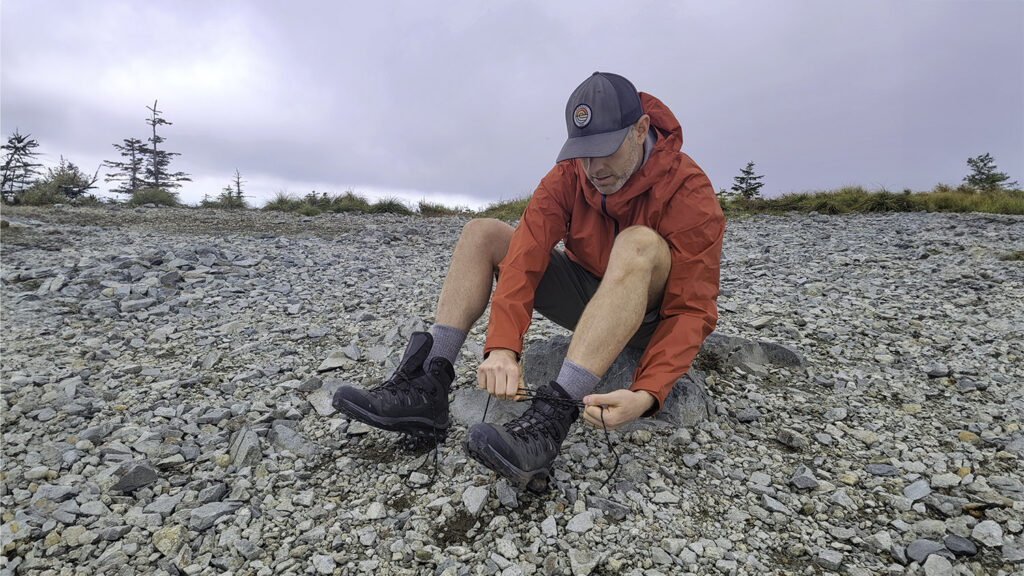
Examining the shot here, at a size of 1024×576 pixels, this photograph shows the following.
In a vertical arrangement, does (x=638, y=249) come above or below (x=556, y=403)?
above

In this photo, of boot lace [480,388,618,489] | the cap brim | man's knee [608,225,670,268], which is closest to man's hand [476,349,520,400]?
→ boot lace [480,388,618,489]

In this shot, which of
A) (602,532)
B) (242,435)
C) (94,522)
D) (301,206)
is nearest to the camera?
(602,532)

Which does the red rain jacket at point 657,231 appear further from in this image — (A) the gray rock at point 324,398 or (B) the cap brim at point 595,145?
(A) the gray rock at point 324,398

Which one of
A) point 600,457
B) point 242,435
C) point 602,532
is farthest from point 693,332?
point 242,435

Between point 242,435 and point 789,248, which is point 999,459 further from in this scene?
point 789,248

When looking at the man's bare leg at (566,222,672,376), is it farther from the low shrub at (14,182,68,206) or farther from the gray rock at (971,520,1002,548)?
the low shrub at (14,182,68,206)

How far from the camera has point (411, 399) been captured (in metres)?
3.00

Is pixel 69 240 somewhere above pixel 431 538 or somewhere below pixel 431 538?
above

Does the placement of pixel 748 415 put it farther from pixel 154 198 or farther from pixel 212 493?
pixel 154 198

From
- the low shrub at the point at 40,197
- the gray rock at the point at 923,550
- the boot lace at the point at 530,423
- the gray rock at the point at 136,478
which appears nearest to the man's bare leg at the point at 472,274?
the boot lace at the point at 530,423

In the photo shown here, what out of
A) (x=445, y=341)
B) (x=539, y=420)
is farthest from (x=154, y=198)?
(x=539, y=420)

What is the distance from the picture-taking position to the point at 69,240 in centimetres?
949

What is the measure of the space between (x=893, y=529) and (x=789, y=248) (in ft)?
26.9

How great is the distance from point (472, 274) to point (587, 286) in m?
0.88
